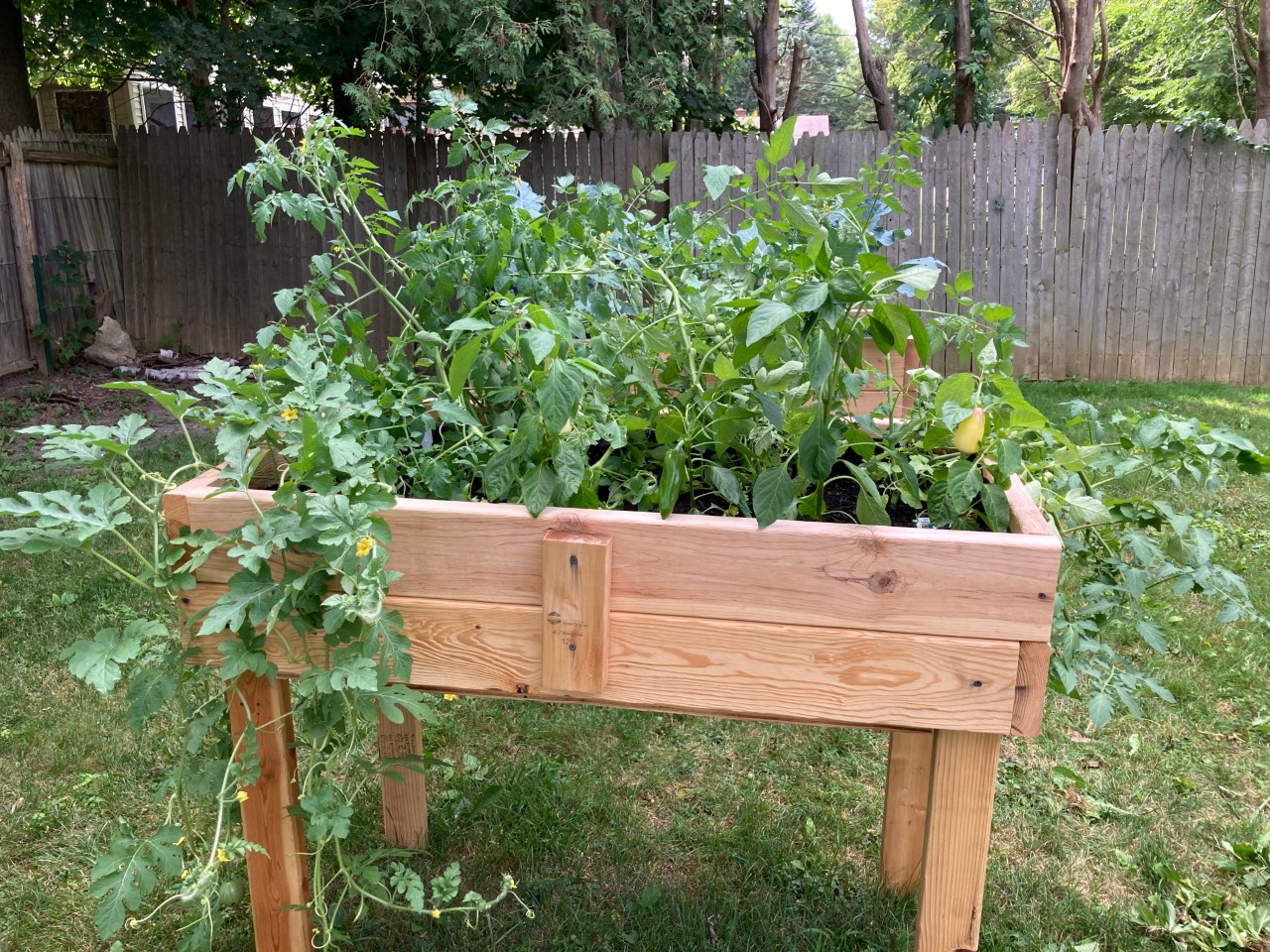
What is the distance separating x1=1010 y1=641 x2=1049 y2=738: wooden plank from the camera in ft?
4.18

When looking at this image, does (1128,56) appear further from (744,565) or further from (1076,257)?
(744,565)

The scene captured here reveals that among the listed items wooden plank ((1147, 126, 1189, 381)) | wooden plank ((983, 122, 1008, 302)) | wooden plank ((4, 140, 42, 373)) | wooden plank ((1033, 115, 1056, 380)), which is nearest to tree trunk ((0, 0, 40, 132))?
wooden plank ((4, 140, 42, 373))

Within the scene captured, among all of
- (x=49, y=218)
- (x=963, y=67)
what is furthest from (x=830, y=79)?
(x=49, y=218)

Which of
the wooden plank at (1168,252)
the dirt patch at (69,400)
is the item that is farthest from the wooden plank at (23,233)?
the wooden plank at (1168,252)

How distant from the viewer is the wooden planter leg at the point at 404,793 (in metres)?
2.16

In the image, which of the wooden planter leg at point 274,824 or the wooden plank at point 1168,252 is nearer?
the wooden planter leg at point 274,824

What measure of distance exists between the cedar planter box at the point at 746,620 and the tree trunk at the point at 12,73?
8.09m

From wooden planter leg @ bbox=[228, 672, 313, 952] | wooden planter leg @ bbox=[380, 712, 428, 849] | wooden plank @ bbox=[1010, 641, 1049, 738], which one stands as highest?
wooden plank @ bbox=[1010, 641, 1049, 738]

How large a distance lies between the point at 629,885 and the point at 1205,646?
213cm

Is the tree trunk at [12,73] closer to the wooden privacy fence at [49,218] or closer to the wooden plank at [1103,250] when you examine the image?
the wooden privacy fence at [49,218]

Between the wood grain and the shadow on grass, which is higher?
the wood grain

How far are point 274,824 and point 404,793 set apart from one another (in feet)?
2.29

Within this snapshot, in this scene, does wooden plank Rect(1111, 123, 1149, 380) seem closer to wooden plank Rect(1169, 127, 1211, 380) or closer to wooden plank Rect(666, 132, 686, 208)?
wooden plank Rect(1169, 127, 1211, 380)

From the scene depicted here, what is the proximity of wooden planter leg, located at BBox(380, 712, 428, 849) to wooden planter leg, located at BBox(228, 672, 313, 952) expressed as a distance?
0.50 metres
